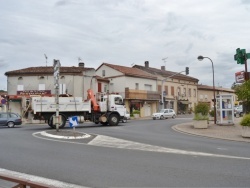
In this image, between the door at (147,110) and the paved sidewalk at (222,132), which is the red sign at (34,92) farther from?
the paved sidewalk at (222,132)

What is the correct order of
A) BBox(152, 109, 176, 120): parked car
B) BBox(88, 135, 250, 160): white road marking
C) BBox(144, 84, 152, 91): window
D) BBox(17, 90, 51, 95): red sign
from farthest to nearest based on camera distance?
BBox(144, 84, 152, 91): window < BBox(152, 109, 176, 120): parked car < BBox(17, 90, 51, 95): red sign < BBox(88, 135, 250, 160): white road marking

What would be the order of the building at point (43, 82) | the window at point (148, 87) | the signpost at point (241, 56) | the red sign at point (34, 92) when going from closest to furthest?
the signpost at point (241, 56), the red sign at point (34, 92), the building at point (43, 82), the window at point (148, 87)

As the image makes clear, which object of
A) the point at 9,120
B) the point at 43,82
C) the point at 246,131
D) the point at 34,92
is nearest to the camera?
the point at 246,131

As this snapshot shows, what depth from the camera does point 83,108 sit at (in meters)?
26.4

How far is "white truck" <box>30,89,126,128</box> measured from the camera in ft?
81.7

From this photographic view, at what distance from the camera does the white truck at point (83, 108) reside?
81.7 ft

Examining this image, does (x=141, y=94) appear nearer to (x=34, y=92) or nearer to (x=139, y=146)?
(x=34, y=92)

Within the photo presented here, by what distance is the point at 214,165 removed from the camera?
29.9 feet

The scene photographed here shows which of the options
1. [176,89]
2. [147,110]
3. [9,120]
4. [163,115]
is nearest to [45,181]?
[9,120]

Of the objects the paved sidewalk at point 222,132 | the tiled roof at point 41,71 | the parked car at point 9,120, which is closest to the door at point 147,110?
the tiled roof at point 41,71

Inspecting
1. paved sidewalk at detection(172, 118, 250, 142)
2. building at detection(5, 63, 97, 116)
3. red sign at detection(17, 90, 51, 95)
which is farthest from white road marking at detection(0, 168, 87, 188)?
building at detection(5, 63, 97, 116)

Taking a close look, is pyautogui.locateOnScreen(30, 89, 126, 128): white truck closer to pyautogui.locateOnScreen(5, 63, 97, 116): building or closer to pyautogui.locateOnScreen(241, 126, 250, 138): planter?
pyautogui.locateOnScreen(241, 126, 250, 138): planter

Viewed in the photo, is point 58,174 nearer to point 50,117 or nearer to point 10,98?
point 50,117

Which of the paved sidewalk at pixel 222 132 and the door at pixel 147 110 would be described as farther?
the door at pixel 147 110
